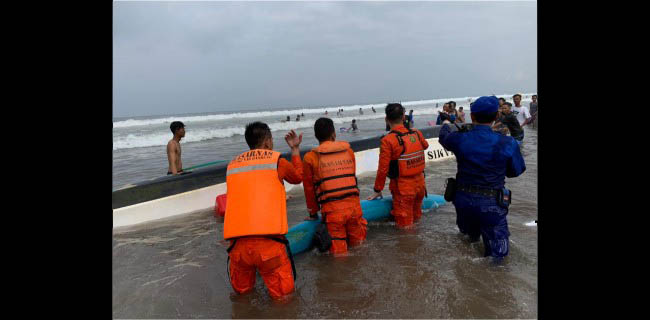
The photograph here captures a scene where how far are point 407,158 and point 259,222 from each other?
2.31 m

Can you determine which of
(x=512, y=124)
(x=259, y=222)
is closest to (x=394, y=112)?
(x=259, y=222)

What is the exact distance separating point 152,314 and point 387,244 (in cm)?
265

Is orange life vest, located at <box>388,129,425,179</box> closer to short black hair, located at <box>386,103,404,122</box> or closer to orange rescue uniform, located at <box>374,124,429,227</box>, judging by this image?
orange rescue uniform, located at <box>374,124,429,227</box>

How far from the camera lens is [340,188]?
3.91 meters

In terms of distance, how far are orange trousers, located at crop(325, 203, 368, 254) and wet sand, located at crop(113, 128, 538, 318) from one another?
5.2 inches

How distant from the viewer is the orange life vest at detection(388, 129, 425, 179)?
452 centimetres

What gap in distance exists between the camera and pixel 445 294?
10.2 feet

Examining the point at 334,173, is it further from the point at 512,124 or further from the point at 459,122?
the point at 512,124

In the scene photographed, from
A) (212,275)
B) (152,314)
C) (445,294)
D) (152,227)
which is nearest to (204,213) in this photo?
(152,227)

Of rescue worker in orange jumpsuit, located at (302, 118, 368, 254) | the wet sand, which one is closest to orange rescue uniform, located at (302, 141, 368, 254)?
rescue worker in orange jumpsuit, located at (302, 118, 368, 254)

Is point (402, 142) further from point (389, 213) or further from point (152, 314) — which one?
point (152, 314)

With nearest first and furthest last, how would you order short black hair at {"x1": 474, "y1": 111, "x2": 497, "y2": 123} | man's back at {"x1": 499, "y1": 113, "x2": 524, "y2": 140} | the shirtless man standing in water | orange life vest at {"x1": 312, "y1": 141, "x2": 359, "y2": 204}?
short black hair at {"x1": 474, "y1": 111, "x2": 497, "y2": 123}
orange life vest at {"x1": 312, "y1": 141, "x2": 359, "y2": 204}
the shirtless man standing in water
man's back at {"x1": 499, "y1": 113, "x2": 524, "y2": 140}
